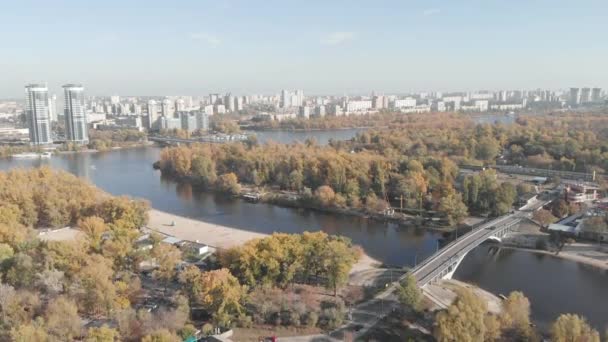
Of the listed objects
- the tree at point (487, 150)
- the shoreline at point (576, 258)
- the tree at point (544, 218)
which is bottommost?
the shoreline at point (576, 258)

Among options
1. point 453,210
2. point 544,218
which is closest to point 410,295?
point 453,210

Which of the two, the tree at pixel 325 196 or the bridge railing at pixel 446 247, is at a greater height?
the tree at pixel 325 196

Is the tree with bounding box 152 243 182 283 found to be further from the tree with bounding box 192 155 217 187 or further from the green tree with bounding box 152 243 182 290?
the tree with bounding box 192 155 217 187

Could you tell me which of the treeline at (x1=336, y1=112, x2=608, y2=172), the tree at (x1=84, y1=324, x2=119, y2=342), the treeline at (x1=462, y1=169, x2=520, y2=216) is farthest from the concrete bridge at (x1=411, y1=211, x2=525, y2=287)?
the treeline at (x1=336, y1=112, x2=608, y2=172)

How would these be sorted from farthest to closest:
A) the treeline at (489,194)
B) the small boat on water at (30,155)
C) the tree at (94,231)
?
the small boat on water at (30,155) → the treeline at (489,194) → the tree at (94,231)

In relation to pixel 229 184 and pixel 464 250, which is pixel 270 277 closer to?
pixel 464 250

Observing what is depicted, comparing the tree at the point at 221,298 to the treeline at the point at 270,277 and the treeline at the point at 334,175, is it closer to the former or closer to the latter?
the treeline at the point at 270,277

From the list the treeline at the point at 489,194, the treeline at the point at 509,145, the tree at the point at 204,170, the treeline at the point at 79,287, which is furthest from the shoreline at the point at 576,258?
the tree at the point at 204,170

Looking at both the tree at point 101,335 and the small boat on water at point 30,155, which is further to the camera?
the small boat on water at point 30,155
